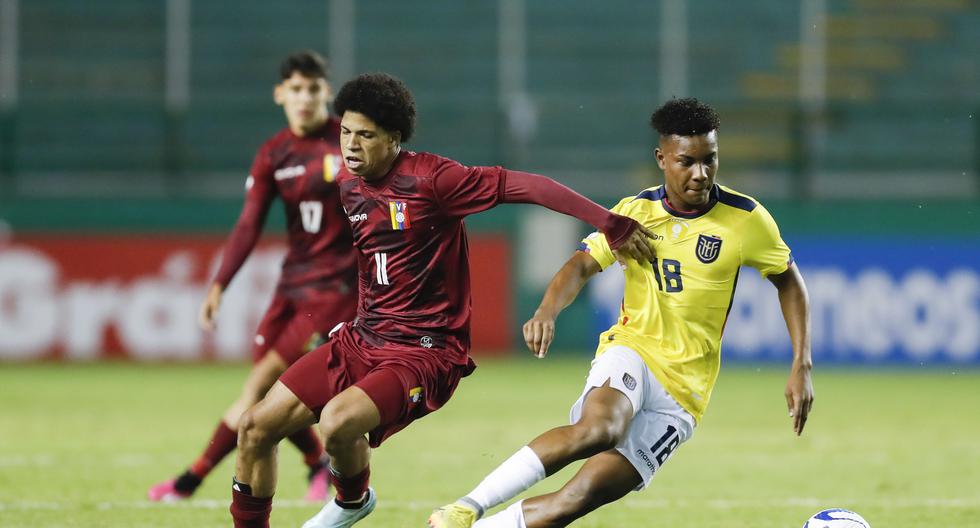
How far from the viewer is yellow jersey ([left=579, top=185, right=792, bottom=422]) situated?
575 cm

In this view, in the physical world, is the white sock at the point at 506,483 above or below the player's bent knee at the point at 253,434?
below

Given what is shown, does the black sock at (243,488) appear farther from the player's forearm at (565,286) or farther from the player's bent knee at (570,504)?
the player's forearm at (565,286)

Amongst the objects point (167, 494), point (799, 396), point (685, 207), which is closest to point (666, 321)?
point (685, 207)

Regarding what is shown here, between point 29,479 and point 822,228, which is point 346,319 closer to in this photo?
point 29,479

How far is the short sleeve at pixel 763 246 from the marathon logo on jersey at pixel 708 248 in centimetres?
11

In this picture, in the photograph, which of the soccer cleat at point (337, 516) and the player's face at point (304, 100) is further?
the player's face at point (304, 100)

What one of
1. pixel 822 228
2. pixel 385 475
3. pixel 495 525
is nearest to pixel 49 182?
pixel 822 228

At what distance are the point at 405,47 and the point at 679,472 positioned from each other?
11915 mm

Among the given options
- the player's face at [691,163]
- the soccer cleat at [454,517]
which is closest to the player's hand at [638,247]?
the player's face at [691,163]

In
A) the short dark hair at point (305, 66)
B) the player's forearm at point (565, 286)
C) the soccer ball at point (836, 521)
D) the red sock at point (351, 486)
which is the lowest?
the soccer ball at point (836, 521)

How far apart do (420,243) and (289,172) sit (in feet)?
6.78

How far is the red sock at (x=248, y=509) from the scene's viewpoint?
564cm

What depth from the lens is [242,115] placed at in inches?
A: 703

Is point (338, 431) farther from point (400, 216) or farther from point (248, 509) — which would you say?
point (400, 216)
